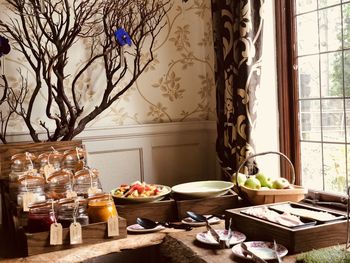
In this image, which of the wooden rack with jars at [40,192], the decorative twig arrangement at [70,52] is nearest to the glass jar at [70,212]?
the wooden rack with jars at [40,192]

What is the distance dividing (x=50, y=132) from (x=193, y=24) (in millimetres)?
1094

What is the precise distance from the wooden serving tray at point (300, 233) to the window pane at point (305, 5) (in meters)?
1.11

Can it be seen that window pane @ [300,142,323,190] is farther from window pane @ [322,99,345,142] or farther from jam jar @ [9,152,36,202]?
jam jar @ [9,152,36,202]

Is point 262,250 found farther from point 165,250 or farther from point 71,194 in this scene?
point 71,194

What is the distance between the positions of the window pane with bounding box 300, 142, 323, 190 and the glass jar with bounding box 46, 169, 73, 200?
1.23 meters

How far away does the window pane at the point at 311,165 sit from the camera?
2309 mm

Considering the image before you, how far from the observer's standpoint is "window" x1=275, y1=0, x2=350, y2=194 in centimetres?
213

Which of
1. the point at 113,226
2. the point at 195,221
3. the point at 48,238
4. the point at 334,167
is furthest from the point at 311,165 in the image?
the point at 48,238

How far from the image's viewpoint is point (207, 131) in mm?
2908

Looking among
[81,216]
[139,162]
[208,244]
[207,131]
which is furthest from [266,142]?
[81,216]

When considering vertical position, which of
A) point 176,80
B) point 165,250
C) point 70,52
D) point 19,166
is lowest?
point 165,250

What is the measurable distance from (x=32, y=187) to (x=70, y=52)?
1.01 metres

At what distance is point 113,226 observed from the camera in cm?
168

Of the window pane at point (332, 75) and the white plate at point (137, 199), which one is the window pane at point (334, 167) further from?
the white plate at point (137, 199)
